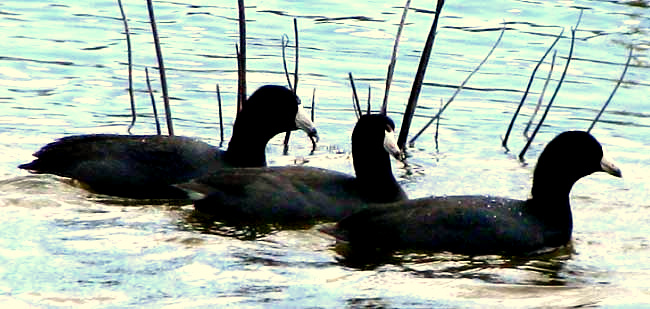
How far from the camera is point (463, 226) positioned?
8.16 m

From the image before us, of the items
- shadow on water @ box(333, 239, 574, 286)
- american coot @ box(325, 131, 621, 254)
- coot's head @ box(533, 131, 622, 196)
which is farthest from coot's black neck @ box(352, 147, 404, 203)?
coot's head @ box(533, 131, 622, 196)

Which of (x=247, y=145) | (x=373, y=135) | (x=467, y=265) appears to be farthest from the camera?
(x=247, y=145)

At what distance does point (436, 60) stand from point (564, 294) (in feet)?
22.0

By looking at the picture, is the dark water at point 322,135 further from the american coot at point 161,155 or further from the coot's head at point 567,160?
the coot's head at point 567,160

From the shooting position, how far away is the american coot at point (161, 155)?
9.26 metres

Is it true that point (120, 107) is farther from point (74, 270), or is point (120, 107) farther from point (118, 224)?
point (74, 270)

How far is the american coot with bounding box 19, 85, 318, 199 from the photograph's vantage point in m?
9.26

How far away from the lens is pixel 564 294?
296 inches

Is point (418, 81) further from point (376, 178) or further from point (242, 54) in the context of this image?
point (376, 178)

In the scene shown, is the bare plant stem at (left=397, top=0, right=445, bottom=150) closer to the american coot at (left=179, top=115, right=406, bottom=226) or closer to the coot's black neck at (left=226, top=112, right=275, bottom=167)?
the coot's black neck at (left=226, top=112, right=275, bottom=167)

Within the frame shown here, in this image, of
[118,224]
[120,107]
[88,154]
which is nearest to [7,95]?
[120,107]

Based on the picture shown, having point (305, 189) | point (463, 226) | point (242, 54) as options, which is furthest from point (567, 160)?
point (242, 54)

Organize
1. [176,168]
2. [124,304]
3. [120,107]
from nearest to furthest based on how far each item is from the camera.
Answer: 1. [124,304]
2. [176,168]
3. [120,107]

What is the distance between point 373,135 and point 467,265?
131 centimetres
